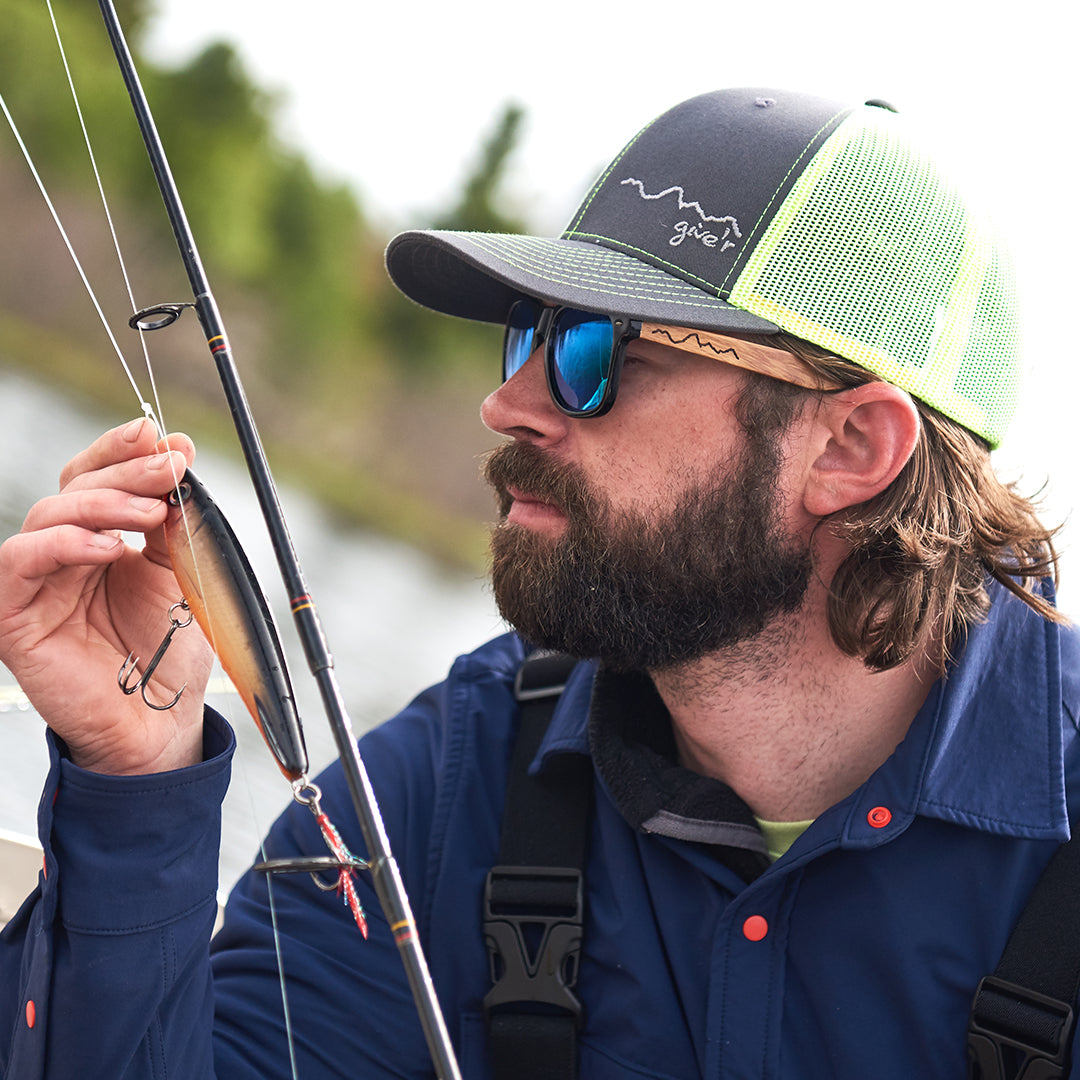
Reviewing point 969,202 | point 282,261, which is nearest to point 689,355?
point 969,202

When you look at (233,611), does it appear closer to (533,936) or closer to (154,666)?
(154,666)

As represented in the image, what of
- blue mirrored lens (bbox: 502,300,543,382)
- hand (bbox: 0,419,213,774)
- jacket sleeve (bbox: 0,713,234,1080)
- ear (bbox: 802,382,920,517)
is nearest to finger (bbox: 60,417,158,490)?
hand (bbox: 0,419,213,774)

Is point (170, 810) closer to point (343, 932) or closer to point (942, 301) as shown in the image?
point (343, 932)

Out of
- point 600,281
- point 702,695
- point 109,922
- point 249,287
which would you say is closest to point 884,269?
point 600,281

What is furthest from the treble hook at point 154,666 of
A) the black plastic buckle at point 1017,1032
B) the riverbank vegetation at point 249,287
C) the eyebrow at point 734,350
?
the riverbank vegetation at point 249,287

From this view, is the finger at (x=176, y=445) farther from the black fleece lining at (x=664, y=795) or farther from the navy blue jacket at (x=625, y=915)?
the black fleece lining at (x=664, y=795)

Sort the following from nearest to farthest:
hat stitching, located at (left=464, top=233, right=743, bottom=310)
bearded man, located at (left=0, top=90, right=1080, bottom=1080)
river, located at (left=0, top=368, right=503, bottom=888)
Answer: bearded man, located at (left=0, top=90, right=1080, bottom=1080)
hat stitching, located at (left=464, top=233, right=743, bottom=310)
river, located at (left=0, top=368, right=503, bottom=888)

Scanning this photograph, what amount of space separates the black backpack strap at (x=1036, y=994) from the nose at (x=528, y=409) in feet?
3.04

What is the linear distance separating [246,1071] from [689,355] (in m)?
1.25

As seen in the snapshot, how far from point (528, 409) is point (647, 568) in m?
0.31

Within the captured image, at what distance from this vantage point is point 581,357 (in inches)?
66.4

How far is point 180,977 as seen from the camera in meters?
1.46

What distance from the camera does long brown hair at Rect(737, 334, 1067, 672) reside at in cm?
169

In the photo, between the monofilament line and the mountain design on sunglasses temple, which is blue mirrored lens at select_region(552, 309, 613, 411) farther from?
the monofilament line
